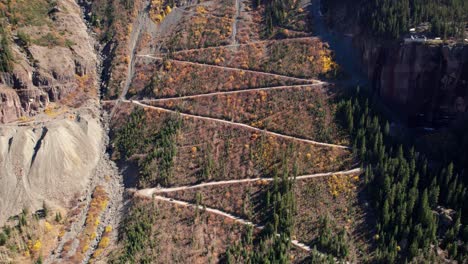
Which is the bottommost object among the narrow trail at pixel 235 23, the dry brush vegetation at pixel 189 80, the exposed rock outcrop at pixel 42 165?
the exposed rock outcrop at pixel 42 165

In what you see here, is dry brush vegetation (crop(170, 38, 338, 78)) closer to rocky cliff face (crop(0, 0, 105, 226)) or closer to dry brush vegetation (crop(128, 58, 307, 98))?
dry brush vegetation (crop(128, 58, 307, 98))

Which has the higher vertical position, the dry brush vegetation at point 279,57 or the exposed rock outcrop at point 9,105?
the dry brush vegetation at point 279,57

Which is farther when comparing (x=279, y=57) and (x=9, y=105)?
(x=279, y=57)

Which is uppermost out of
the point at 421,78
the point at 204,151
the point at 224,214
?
the point at 421,78

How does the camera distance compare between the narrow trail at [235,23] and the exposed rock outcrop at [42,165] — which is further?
the narrow trail at [235,23]

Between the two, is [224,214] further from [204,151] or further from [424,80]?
[424,80]

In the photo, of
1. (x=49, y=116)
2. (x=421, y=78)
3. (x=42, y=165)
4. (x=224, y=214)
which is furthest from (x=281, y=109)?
(x=49, y=116)

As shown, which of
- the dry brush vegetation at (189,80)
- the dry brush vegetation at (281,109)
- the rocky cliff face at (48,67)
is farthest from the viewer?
Answer: the dry brush vegetation at (189,80)

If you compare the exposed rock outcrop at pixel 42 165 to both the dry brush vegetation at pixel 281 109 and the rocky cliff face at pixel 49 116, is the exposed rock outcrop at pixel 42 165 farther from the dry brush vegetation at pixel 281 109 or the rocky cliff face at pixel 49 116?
the dry brush vegetation at pixel 281 109

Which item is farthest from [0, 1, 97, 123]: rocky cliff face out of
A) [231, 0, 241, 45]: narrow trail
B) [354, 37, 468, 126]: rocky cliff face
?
[354, 37, 468, 126]: rocky cliff face

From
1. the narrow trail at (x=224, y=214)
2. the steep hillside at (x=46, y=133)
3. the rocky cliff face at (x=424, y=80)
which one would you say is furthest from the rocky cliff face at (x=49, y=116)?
the rocky cliff face at (x=424, y=80)

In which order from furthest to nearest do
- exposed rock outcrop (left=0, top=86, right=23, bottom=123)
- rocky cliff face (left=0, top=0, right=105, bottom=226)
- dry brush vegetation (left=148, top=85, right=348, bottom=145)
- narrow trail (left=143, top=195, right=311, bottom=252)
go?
1. dry brush vegetation (left=148, top=85, right=348, bottom=145)
2. exposed rock outcrop (left=0, top=86, right=23, bottom=123)
3. rocky cliff face (left=0, top=0, right=105, bottom=226)
4. narrow trail (left=143, top=195, right=311, bottom=252)
